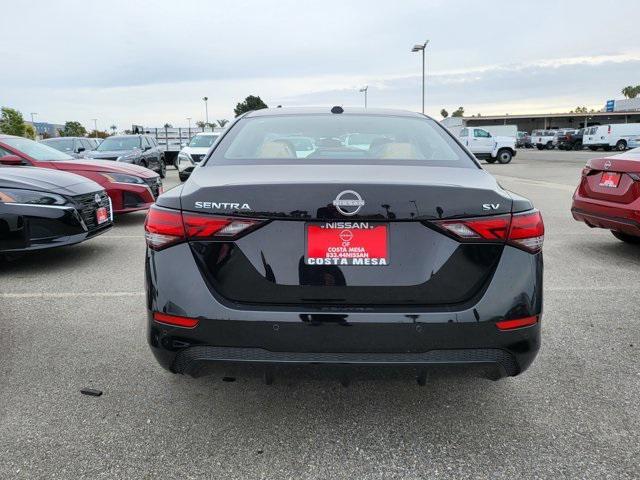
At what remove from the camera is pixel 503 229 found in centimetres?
215

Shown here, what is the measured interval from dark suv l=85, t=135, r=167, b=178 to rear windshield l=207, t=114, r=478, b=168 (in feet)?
40.1

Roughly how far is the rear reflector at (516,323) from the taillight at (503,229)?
0.29 metres

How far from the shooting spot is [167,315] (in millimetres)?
2213

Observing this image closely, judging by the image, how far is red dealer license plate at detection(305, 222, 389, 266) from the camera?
82.4 inches

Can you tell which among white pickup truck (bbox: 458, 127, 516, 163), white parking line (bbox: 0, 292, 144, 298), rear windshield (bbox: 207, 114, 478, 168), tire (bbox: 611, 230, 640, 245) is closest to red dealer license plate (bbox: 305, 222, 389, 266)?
rear windshield (bbox: 207, 114, 478, 168)

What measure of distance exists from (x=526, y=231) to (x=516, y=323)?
0.38 meters

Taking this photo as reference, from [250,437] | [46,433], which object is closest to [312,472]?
[250,437]

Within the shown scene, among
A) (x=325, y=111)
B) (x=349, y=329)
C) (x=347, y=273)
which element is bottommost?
(x=349, y=329)

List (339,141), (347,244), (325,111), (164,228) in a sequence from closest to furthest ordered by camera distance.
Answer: (347,244) < (164,228) < (339,141) < (325,111)

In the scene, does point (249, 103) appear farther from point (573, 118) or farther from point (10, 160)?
point (10, 160)

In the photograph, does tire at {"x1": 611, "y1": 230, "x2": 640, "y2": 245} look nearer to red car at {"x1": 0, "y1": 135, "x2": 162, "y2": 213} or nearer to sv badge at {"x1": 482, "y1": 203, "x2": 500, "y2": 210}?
sv badge at {"x1": 482, "y1": 203, "x2": 500, "y2": 210}

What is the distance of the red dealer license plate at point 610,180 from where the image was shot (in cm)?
581

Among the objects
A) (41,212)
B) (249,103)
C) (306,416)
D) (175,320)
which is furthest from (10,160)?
(249,103)

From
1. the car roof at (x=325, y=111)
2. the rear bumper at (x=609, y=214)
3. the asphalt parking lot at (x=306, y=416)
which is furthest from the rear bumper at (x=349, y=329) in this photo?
the rear bumper at (x=609, y=214)
